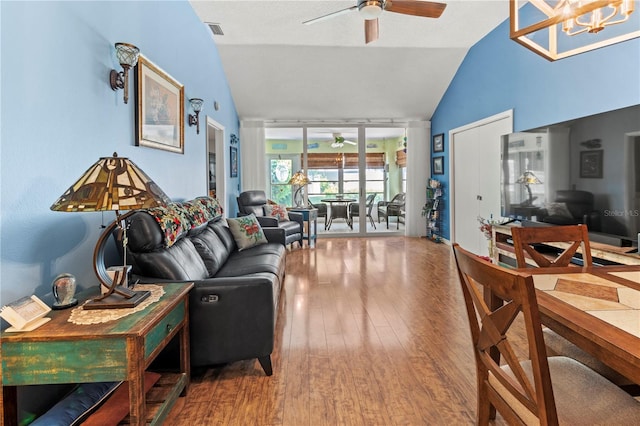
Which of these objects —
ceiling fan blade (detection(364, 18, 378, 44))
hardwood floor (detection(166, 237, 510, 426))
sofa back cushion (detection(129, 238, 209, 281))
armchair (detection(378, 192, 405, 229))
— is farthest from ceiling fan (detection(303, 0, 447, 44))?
armchair (detection(378, 192, 405, 229))

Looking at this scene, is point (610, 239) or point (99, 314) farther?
point (610, 239)

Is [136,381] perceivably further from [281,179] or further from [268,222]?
[281,179]

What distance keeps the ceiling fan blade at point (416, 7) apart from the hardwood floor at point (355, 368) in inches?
102

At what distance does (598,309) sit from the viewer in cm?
120

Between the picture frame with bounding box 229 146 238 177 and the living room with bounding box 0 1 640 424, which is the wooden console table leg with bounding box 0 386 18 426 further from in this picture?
the picture frame with bounding box 229 146 238 177

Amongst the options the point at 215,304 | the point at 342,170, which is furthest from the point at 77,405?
the point at 342,170

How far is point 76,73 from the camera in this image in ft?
6.16

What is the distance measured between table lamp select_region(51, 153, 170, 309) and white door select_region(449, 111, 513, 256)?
14.1 ft

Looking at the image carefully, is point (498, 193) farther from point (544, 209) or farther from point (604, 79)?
point (604, 79)

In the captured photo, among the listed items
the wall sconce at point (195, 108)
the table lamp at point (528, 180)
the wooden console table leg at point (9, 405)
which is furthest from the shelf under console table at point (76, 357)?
the table lamp at point (528, 180)

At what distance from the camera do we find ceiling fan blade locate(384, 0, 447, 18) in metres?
3.14

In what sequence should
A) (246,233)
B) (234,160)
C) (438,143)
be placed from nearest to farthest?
(246,233)
(234,160)
(438,143)

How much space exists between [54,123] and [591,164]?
346cm

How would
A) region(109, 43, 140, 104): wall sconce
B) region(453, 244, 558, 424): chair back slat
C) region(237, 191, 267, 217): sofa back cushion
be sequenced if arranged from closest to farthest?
1. region(453, 244, 558, 424): chair back slat
2. region(109, 43, 140, 104): wall sconce
3. region(237, 191, 267, 217): sofa back cushion
